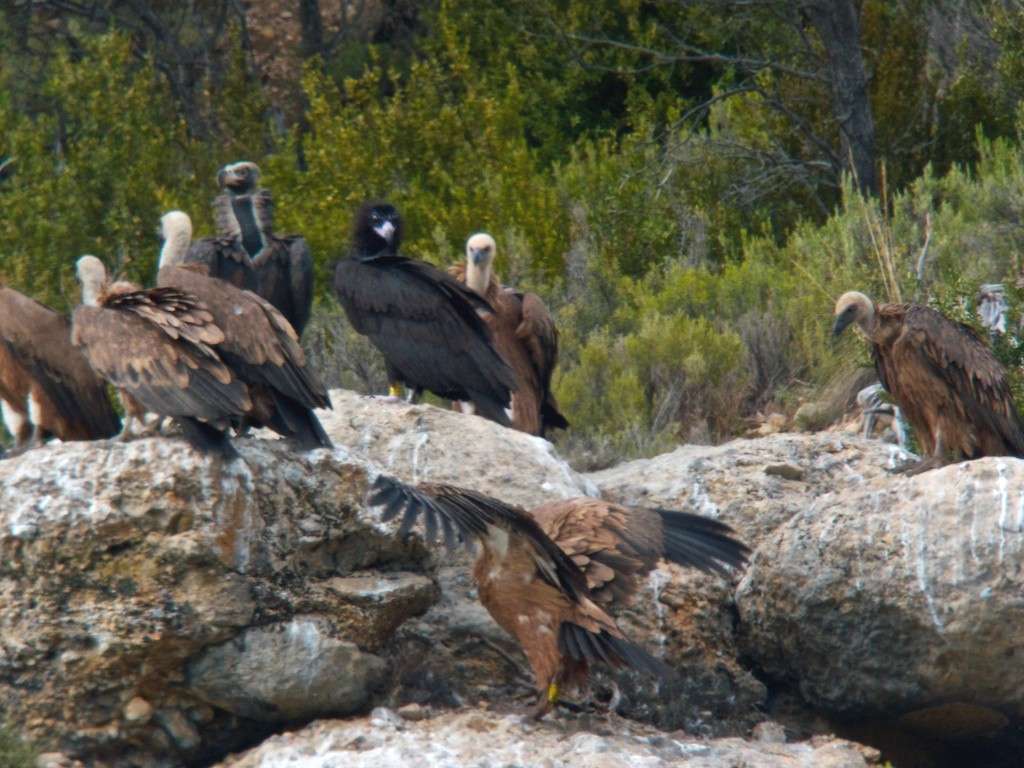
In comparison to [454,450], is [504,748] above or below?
below

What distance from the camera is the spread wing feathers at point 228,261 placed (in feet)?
27.6

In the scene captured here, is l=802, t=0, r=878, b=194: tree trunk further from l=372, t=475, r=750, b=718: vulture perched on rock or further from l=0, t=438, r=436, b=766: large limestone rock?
l=0, t=438, r=436, b=766: large limestone rock

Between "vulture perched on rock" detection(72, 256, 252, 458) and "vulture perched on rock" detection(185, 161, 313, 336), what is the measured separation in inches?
82.5

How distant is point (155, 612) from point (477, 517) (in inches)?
46.8

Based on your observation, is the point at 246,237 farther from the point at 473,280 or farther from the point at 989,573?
the point at 989,573

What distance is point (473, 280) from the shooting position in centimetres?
920

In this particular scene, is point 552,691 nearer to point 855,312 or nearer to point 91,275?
point 855,312

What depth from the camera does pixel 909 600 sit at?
6.07 m

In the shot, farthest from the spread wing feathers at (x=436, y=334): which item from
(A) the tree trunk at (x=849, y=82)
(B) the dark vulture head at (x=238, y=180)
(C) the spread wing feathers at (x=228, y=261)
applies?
(A) the tree trunk at (x=849, y=82)

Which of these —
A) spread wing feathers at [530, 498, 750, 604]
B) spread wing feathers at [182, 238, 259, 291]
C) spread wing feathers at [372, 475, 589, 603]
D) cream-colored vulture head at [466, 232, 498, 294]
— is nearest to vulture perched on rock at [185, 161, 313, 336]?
spread wing feathers at [182, 238, 259, 291]

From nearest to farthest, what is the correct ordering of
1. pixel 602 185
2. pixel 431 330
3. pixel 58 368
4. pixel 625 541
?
pixel 625 541 → pixel 58 368 → pixel 431 330 → pixel 602 185

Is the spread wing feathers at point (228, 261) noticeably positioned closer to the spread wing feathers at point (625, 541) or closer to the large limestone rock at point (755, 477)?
the large limestone rock at point (755, 477)

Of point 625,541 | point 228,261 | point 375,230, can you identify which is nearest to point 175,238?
point 228,261

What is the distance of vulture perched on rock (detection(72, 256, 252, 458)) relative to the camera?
19.3ft
